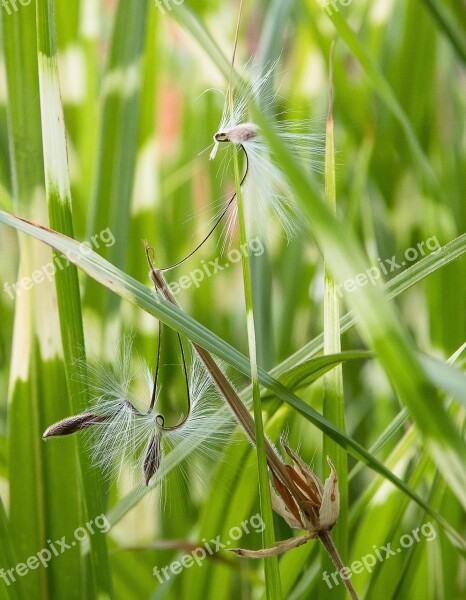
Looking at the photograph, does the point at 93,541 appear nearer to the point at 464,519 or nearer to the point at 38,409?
the point at 38,409

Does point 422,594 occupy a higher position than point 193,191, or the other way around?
point 193,191

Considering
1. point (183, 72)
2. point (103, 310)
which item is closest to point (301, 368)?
point (103, 310)

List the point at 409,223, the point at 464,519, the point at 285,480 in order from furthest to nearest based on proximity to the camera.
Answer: the point at 409,223 < the point at 464,519 < the point at 285,480

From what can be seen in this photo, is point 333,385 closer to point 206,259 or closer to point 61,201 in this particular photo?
point 61,201

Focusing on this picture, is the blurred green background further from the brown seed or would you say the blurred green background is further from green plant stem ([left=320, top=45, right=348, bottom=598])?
the brown seed

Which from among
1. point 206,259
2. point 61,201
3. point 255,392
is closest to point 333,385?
point 255,392

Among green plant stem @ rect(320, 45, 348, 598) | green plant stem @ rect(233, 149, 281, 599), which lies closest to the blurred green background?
green plant stem @ rect(320, 45, 348, 598)

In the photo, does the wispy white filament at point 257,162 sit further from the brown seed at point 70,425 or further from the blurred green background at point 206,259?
the brown seed at point 70,425

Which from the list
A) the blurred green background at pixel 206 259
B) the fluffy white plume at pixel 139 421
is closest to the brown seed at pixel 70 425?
the fluffy white plume at pixel 139 421

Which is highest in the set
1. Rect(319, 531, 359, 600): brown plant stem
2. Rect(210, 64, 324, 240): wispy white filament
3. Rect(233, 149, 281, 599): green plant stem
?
Rect(210, 64, 324, 240): wispy white filament

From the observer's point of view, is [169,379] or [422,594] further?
[169,379]

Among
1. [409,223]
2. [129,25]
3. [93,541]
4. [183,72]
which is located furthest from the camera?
[183,72]
